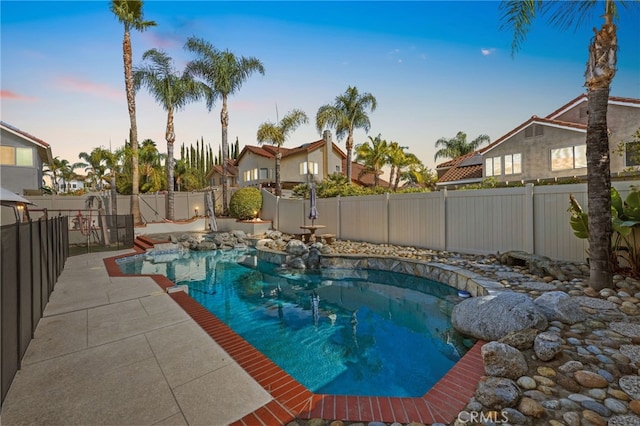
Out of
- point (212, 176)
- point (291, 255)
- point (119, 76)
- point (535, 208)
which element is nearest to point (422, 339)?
point (535, 208)

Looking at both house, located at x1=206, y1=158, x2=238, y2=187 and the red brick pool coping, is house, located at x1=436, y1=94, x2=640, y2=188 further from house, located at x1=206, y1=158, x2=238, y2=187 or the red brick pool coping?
house, located at x1=206, y1=158, x2=238, y2=187

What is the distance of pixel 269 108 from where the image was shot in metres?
19.5

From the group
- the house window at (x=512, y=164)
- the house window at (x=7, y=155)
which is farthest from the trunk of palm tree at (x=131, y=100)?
the house window at (x=512, y=164)

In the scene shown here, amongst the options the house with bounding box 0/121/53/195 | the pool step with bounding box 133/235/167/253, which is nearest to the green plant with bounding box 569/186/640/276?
the pool step with bounding box 133/235/167/253

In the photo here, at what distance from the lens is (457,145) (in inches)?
1231

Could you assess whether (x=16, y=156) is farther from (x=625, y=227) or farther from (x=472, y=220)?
(x=625, y=227)

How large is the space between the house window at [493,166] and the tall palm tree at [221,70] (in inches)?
691

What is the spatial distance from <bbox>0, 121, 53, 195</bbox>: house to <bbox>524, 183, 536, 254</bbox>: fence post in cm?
2543

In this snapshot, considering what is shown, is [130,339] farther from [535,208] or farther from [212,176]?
[212,176]

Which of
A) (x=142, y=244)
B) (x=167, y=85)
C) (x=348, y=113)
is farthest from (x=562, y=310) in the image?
(x=167, y=85)

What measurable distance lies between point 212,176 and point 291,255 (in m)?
33.5

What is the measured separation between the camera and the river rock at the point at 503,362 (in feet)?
8.70

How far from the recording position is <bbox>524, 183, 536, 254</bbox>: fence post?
715cm

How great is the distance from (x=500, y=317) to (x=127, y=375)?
14.7ft
